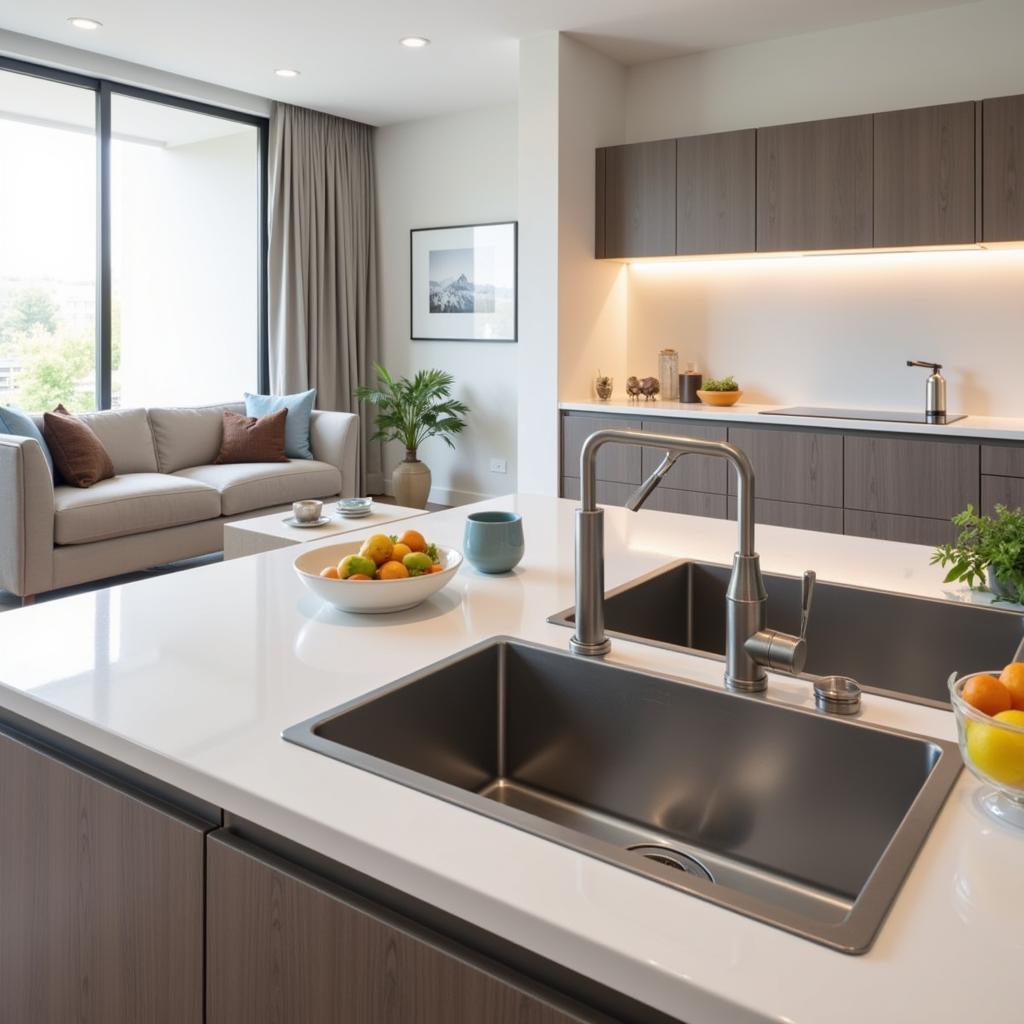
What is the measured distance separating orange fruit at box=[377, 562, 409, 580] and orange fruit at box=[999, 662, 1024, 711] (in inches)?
31.5

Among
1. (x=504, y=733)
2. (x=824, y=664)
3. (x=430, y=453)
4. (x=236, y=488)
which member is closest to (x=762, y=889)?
(x=504, y=733)

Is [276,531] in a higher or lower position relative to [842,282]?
lower

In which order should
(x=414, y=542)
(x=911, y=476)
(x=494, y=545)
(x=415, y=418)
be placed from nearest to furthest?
(x=414, y=542) < (x=494, y=545) < (x=911, y=476) < (x=415, y=418)

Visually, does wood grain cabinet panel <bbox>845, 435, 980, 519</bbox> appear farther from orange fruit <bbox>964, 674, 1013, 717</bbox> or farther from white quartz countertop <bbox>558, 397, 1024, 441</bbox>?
orange fruit <bbox>964, 674, 1013, 717</bbox>

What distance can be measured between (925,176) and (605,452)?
1852 mm

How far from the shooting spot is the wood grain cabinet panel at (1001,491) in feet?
12.1

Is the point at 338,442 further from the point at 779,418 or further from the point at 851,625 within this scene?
the point at 851,625

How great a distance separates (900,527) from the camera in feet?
13.0

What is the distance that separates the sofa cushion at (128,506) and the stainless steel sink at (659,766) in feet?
11.2

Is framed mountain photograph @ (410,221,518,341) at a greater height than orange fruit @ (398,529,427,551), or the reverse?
framed mountain photograph @ (410,221,518,341)

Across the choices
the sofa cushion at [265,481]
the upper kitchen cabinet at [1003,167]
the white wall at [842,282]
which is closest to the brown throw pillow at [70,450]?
the sofa cushion at [265,481]

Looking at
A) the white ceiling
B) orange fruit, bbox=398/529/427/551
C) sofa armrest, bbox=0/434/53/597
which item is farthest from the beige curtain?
orange fruit, bbox=398/529/427/551

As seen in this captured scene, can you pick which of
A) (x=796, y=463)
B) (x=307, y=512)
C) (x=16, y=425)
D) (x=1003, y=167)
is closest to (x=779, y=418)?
(x=796, y=463)

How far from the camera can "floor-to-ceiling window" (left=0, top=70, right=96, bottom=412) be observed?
16.1 ft
